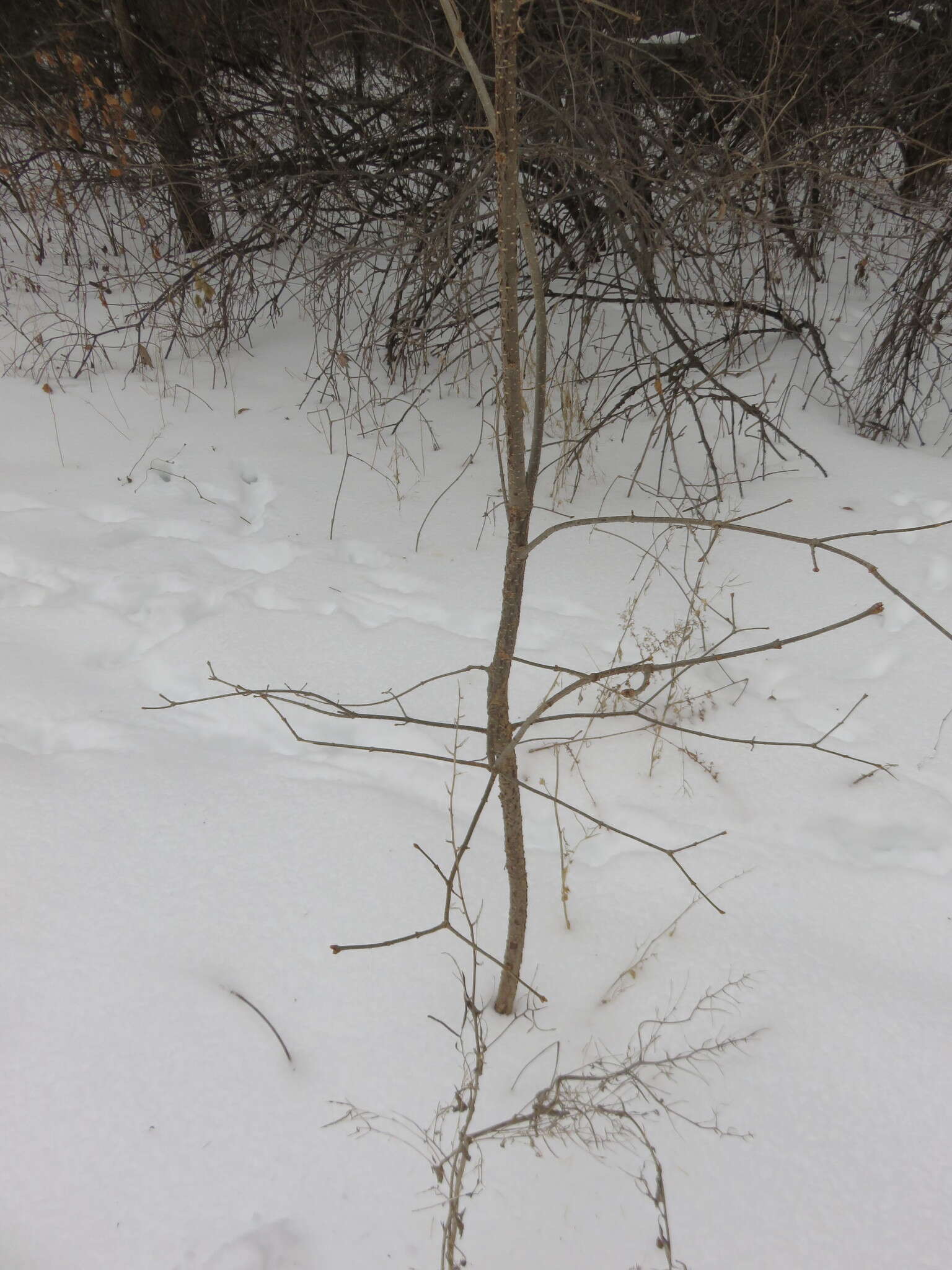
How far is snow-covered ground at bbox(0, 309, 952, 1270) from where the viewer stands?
102cm

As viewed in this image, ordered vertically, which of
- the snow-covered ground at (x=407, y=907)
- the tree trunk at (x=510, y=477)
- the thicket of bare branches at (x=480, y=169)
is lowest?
the snow-covered ground at (x=407, y=907)

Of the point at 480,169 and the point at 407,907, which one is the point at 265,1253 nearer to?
the point at 407,907

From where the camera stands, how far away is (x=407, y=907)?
4.46 feet

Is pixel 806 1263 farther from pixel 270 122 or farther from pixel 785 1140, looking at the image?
pixel 270 122

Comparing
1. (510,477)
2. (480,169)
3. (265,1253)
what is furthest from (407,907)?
(480,169)

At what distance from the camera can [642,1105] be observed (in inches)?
43.7

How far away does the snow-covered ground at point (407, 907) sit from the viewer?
102 centimetres

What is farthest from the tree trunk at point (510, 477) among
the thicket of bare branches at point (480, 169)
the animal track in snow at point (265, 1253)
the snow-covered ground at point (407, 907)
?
the thicket of bare branches at point (480, 169)

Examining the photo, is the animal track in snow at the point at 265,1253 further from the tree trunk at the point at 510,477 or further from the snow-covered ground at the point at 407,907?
the tree trunk at the point at 510,477

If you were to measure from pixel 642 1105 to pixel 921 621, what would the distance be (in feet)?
4.72

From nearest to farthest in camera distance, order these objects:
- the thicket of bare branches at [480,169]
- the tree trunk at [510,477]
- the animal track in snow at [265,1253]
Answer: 1. the tree trunk at [510,477]
2. the animal track in snow at [265,1253]
3. the thicket of bare branches at [480,169]

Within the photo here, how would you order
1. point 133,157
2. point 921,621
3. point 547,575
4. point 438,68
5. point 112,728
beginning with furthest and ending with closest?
point 133,157
point 438,68
point 547,575
point 921,621
point 112,728

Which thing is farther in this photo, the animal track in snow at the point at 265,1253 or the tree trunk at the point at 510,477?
the animal track in snow at the point at 265,1253

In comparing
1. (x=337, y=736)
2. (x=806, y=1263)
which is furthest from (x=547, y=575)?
(x=806, y=1263)
